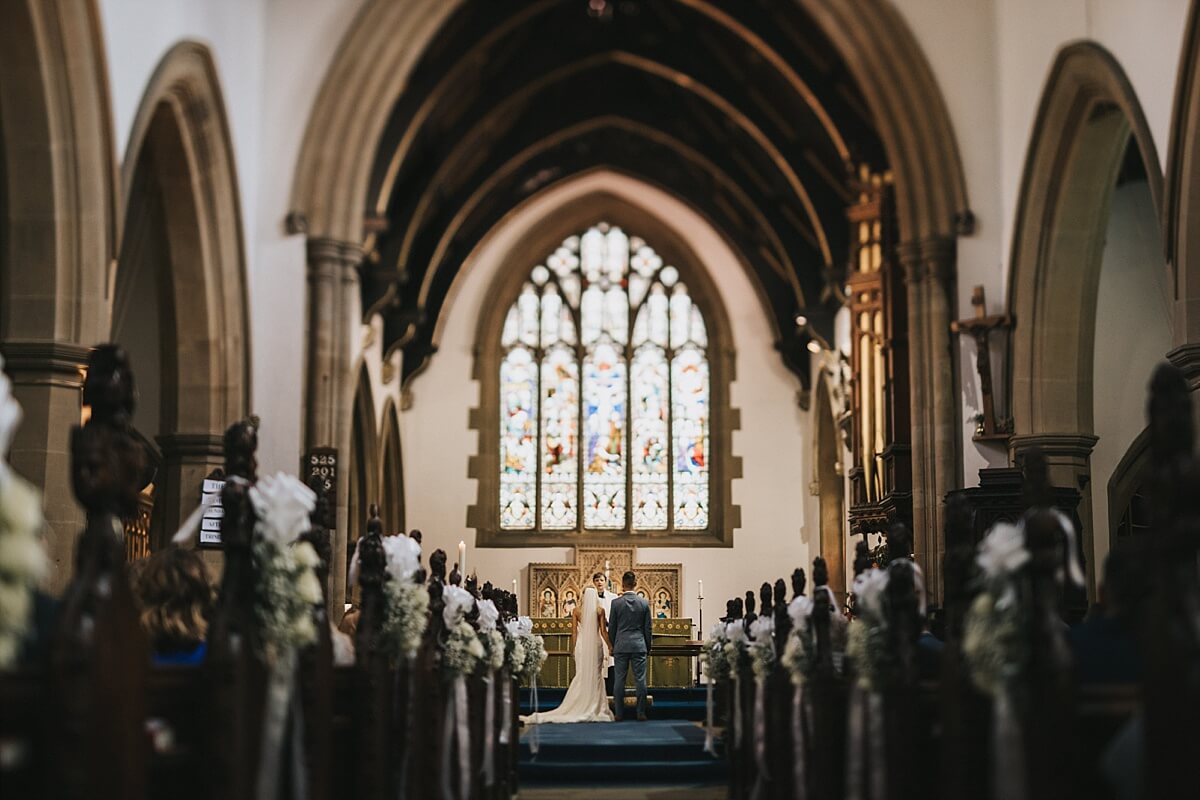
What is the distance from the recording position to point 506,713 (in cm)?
838

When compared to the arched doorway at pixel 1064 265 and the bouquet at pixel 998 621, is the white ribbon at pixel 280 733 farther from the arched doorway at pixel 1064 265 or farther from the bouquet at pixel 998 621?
the arched doorway at pixel 1064 265

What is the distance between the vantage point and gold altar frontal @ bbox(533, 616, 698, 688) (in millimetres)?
15117

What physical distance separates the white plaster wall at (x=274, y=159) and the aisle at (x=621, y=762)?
3446mm

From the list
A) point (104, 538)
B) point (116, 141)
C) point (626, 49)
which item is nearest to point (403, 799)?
point (104, 538)

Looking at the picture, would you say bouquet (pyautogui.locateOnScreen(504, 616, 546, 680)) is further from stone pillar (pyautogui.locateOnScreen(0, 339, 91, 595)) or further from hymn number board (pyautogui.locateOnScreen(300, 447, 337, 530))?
stone pillar (pyautogui.locateOnScreen(0, 339, 91, 595))

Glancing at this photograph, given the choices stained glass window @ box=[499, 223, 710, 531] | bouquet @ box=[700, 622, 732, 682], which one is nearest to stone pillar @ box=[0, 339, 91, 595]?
bouquet @ box=[700, 622, 732, 682]

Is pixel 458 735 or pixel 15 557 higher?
pixel 15 557

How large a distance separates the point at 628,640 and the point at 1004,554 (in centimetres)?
852

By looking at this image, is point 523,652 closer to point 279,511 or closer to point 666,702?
point 666,702

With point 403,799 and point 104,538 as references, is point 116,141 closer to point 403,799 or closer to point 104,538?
point 403,799

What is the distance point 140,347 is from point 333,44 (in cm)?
327

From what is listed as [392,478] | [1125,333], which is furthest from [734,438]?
[1125,333]

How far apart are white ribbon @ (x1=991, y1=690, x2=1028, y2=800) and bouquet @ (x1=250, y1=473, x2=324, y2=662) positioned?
6.34 feet

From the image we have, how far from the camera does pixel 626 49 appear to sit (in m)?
16.9
